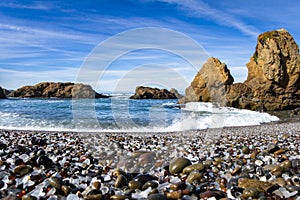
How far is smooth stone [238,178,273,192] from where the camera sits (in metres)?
3.12

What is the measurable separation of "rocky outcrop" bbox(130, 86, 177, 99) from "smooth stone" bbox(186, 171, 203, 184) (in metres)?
30.4

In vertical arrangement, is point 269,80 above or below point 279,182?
above

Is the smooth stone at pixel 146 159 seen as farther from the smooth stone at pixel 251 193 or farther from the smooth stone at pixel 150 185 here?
the smooth stone at pixel 251 193

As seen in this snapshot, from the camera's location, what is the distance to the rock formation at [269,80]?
25.7 meters

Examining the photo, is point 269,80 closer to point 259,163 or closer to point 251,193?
point 259,163

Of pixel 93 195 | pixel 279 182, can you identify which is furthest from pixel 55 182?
pixel 279 182

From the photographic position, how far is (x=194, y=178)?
3592 mm

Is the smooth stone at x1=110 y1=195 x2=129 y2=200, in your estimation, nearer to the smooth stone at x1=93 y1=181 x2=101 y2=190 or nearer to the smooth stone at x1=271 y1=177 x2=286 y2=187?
the smooth stone at x1=93 y1=181 x2=101 y2=190

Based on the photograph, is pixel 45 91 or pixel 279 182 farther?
pixel 45 91

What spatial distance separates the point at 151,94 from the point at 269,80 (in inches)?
626

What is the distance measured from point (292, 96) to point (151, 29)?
77.5 ft

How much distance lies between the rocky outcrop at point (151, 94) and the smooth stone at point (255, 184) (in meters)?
30.8

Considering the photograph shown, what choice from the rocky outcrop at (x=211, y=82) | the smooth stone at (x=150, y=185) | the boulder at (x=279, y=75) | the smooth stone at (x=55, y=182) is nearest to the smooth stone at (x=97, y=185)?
the smooth stone at (x=55, y=182)

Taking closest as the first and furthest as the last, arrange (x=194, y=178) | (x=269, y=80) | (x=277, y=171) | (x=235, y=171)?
(x=194, y=178)
(x=277, y=171)
(x=235, y=171)
(x=269, y=80)
